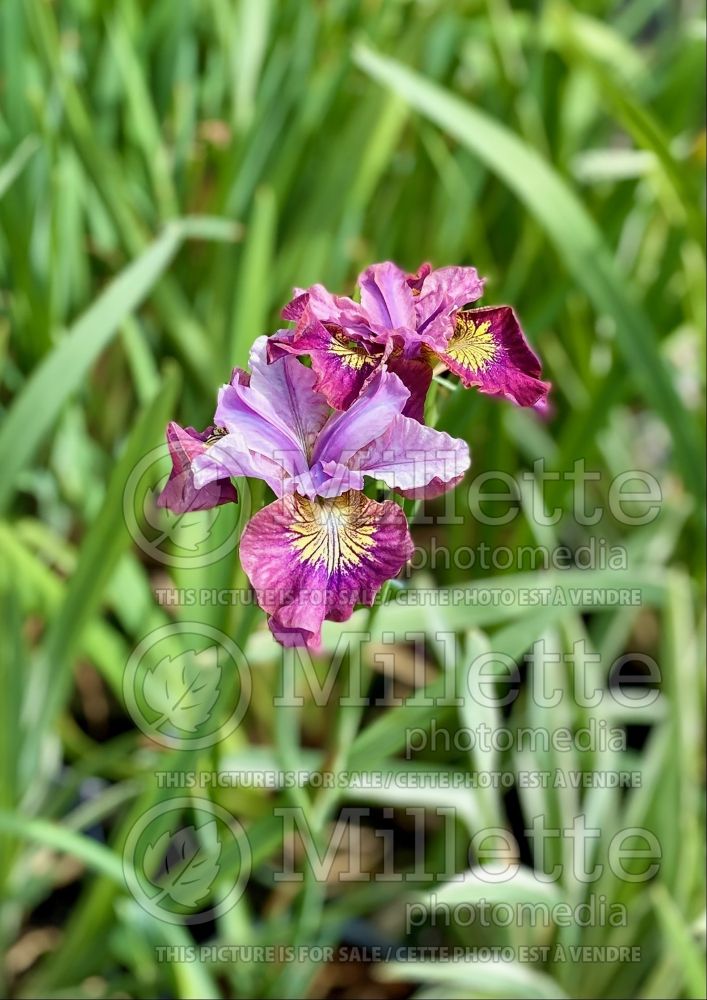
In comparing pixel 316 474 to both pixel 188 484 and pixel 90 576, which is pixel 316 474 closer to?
pixel 188 484

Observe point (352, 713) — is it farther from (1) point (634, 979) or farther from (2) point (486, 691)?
(1) point (634, 979)

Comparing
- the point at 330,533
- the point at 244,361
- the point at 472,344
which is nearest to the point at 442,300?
the point at 472,344

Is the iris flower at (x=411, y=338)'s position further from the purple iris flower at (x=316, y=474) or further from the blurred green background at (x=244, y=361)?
the blurred green background at (x=244, y=361)

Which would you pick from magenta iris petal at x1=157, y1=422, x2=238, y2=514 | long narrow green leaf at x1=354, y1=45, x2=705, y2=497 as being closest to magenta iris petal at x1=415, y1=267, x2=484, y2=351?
magenta iris petal at x1=157, y1=422, x2=238, y2=514

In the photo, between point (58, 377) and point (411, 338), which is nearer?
point (411, 338)

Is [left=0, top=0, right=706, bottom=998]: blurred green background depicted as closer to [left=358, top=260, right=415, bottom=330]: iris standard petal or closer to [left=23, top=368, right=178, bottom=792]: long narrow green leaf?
[left=23, top=368, right=178, bottom=792]: long narrow green leaf

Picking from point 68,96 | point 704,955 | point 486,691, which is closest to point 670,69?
point 68,96
